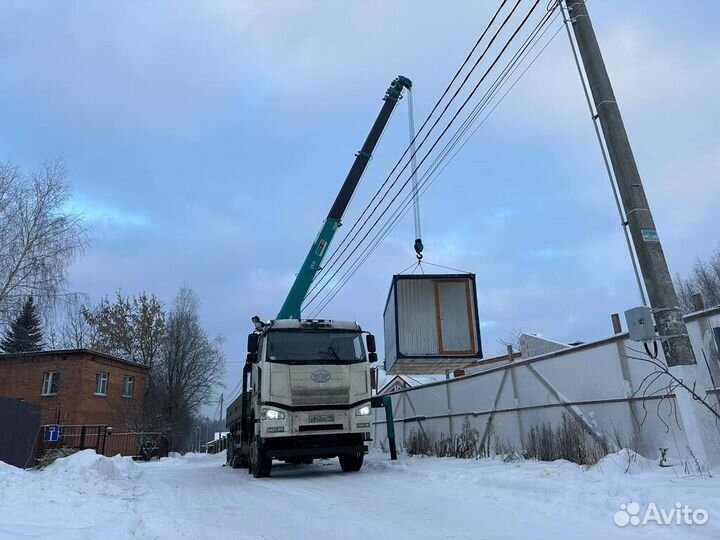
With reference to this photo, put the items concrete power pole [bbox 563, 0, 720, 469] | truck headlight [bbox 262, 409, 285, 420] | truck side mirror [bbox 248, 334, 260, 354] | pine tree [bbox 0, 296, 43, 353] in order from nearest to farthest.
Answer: concrete power pole [bbox 563, 0, 720, 469] < truck headlight [bbox 262, 409, 285, 420] < truck side mirror [bbox 248, 334, 260, 354] < pine tree [bbox 0, 296, 43, 353]

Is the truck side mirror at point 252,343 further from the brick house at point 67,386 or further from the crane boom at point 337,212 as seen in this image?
the brick house at point 67,386

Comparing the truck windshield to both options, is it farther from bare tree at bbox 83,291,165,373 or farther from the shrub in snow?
bare tree at bbox 83,291,165,373

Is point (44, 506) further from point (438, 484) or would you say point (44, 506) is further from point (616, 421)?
point (616, 421)

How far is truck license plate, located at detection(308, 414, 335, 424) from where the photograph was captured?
10.9m

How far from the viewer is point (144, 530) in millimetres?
5477

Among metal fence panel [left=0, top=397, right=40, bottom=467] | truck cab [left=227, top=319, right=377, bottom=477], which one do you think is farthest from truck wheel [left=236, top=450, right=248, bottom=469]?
metal fence panel [left=0, top=397, right=40, bottom=467]

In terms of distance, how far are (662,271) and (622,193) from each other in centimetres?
123

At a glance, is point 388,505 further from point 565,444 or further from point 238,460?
point 238,460

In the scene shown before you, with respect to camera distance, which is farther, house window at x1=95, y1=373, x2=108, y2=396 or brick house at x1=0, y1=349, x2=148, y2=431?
house window at x1=95, y1=373, x2=108, y2=396

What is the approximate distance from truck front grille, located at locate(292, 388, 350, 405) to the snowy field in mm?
1675

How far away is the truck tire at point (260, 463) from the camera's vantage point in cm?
1127

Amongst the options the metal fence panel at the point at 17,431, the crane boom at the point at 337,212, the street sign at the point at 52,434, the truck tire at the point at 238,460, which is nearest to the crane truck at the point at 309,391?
the crane boom at the point at 337,212

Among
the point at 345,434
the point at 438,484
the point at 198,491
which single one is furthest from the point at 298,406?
the point at 438,484

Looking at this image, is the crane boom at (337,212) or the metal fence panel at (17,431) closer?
the metal fence panel at (17,431)
